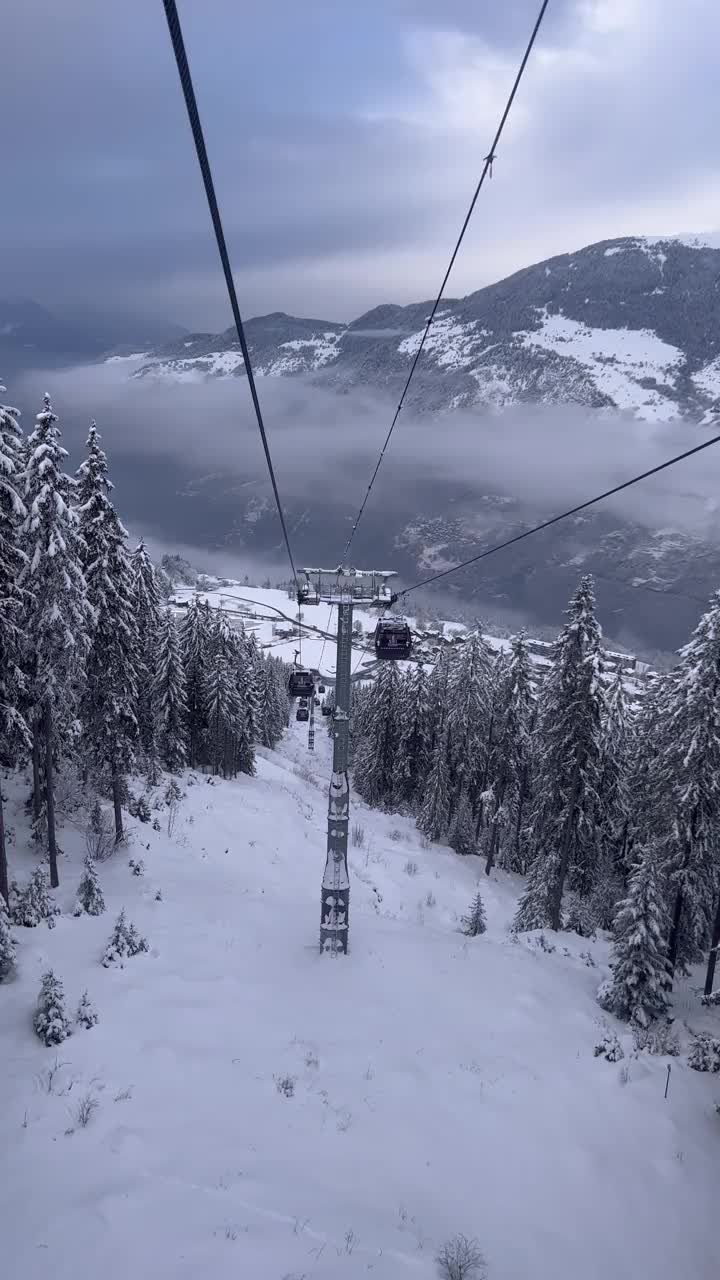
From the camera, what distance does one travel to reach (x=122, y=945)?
43.3ft

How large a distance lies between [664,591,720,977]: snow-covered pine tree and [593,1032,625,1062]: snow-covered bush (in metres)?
8.53

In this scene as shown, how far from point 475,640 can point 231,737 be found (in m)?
17.3

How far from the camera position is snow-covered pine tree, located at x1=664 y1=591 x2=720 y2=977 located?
67.6 ft

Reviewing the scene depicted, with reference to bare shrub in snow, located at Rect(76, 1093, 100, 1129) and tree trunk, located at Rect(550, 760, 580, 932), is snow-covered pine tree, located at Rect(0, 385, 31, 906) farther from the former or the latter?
tree trunk, located at Rect(550, 760, 580, 932)

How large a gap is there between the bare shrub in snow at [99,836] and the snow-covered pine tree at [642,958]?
47.6 ft

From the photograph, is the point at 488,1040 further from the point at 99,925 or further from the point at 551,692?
the point at 551,692

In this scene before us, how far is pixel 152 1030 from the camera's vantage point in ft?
35.1

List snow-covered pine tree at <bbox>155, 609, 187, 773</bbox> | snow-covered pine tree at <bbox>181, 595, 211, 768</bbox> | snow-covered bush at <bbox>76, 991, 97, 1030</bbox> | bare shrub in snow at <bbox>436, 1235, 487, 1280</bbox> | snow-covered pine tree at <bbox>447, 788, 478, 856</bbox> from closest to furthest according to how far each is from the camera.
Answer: bare shrub in snow at <bbox>436, 1235, 487, 1280</bbox>, snow-covered bush at <bbox>76, 991, 97, 1030</bbox>, snow-covered pine tree at <bbox>155, 609, 187, 773</bbox>, snow-covered pine tree at <bbox>447, 788, 478, 856</bbox>, snow-covered pine tree at <bbox>181, 595, 211, 768</bbox>

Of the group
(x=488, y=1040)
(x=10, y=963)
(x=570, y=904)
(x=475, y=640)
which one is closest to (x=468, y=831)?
(x=570, y=904)

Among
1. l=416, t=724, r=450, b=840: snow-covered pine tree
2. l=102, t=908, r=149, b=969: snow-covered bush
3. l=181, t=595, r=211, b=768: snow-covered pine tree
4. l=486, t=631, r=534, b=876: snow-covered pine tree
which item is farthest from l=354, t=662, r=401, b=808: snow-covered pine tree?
l=102, t=908, r=149, b=969: snow-covered bush

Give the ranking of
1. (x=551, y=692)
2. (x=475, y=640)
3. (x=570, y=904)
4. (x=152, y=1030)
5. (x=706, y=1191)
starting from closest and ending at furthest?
(x=706, y=1191) < (x=152, y=1030) < (x=551, y=692) < (x=570, y=904) < (x=475, y=640)

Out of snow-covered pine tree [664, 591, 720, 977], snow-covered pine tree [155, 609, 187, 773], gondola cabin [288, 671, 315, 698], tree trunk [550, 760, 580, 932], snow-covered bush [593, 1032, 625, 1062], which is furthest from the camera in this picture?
snow-covered pine tree [155, 609, 187, 773]

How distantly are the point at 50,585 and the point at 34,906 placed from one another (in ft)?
26.2

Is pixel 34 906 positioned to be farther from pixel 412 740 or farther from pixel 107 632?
pixel 412 740
